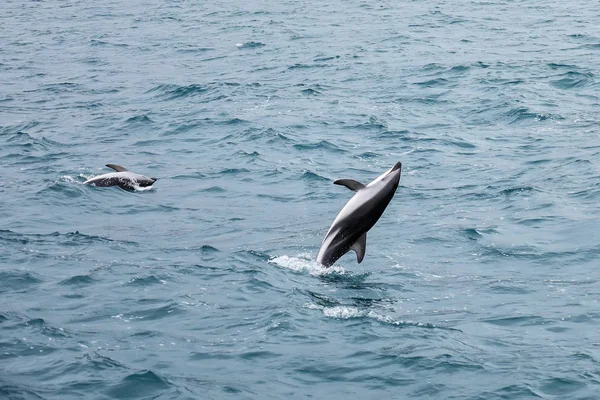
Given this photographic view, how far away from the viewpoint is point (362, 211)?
1614 cm

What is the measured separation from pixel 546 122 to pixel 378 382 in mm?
16287

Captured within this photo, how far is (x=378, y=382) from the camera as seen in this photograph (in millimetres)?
13344

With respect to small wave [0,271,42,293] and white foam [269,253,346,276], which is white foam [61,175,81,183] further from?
white foam [269,253,346,276]

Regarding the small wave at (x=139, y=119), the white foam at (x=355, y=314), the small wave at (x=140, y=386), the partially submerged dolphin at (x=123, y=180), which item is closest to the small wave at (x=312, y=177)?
the partially submerged dolphin at (x=123, y=180)

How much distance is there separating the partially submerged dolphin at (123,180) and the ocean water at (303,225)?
1.06ft

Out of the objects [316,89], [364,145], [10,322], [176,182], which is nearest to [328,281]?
[10,322]

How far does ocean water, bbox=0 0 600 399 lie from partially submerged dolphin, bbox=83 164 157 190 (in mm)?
323

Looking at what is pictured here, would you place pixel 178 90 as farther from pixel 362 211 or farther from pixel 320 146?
pixel 362 211

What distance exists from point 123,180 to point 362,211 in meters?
8.34

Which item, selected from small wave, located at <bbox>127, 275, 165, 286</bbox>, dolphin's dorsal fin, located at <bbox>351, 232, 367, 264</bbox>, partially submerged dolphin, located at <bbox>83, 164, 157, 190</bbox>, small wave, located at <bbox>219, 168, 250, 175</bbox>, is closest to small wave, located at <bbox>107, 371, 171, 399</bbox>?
small wave, located at <bbox>127, 275, 165, 286</bbox>

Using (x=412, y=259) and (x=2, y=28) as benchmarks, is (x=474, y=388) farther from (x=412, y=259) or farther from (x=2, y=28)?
(x=2, y=28)

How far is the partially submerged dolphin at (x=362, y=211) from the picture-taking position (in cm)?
1611

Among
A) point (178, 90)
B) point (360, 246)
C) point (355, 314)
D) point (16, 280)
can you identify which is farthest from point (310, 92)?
point (355, 314)

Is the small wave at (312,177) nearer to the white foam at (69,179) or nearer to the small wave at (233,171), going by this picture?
the small wave at (233,171)
